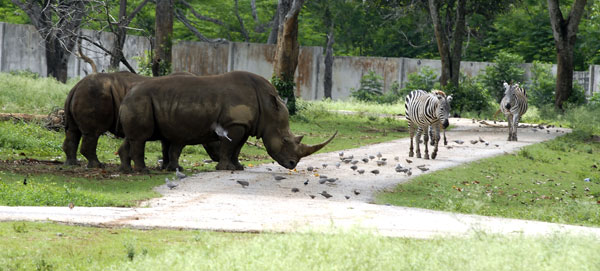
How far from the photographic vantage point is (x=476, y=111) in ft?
120

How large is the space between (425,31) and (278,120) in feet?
127

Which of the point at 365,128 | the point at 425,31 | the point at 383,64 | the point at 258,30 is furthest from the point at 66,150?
the point at 425,31

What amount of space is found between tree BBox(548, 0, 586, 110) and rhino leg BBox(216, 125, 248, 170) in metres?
20.7

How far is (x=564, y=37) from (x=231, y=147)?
21663 mm

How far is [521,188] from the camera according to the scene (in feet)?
55.4

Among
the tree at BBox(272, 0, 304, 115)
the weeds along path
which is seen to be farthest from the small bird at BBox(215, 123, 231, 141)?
the tree at BBox(272, 0, 304, 115)

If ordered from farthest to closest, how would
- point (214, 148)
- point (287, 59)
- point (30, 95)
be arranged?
point (287, 59), point (30, 95), point (214, 148)

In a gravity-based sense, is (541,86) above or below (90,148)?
above

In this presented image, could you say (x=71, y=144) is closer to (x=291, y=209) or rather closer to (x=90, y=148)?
(x=90, y=148)

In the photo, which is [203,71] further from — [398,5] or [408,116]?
[408,116]

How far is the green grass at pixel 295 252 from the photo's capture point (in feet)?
23.8

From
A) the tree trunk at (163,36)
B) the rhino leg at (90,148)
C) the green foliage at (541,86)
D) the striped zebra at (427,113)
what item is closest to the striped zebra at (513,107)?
the striped zebra at (427,113)

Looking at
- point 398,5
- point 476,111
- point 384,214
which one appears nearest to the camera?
point 384,214

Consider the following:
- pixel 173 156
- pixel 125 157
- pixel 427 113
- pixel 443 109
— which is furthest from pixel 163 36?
pixel 125 157
